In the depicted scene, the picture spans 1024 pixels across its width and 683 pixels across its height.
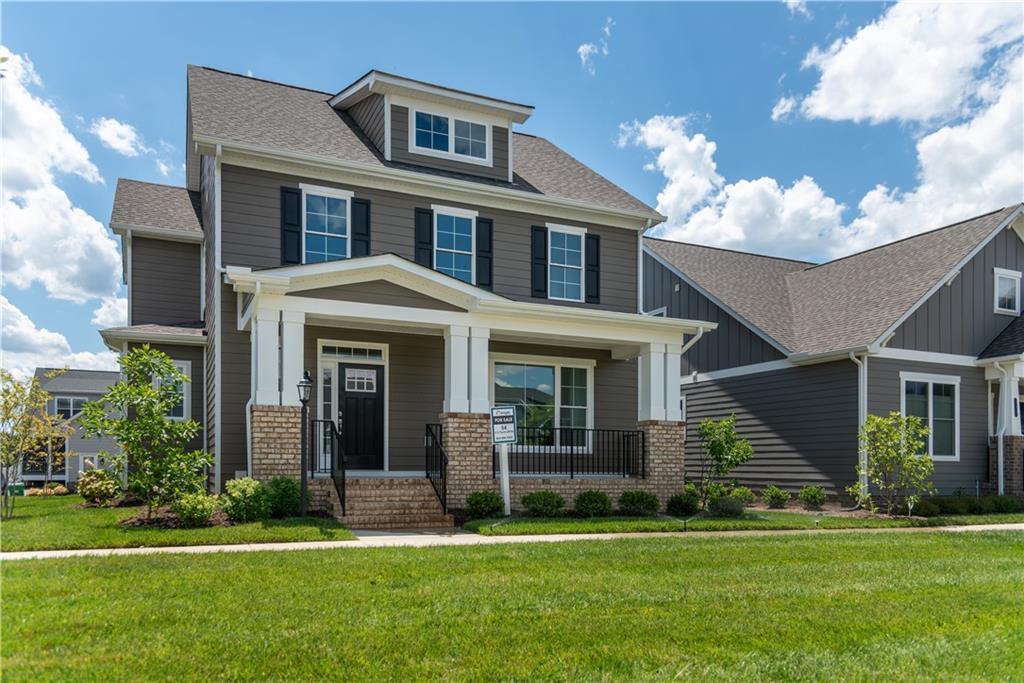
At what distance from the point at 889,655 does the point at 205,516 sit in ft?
29.3

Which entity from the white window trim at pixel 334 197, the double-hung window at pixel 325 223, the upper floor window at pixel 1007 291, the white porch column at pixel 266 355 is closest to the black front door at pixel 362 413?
the double-hung window at pixel 325 223

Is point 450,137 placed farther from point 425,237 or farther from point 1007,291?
point 1007,291

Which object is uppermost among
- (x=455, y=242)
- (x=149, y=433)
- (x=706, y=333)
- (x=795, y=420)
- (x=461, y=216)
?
(x=461, y=216)

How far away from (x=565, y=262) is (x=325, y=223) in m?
5.21

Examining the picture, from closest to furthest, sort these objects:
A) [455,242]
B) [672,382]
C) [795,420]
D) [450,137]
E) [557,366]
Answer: [672,382]
[455,242]
[450,137]
[557,366]
[795,420]

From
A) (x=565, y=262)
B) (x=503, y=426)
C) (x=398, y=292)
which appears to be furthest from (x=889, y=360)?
(x=398, y=292)

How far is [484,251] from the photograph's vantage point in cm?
1719

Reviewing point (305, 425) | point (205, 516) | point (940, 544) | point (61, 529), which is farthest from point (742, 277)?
point (61, 529)

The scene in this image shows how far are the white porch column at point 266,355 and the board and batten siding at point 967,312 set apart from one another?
13.2 m

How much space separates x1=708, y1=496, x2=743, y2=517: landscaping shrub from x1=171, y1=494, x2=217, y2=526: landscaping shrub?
28.0 feet

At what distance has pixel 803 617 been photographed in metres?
6.28

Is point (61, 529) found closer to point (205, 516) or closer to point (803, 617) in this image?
point (205, 516)

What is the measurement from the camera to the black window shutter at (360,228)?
15925 millimetres

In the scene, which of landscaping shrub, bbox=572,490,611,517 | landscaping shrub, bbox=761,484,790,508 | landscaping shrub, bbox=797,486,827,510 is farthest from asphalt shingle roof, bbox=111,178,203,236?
landscaping shrub, bbox=797,486,827,510
